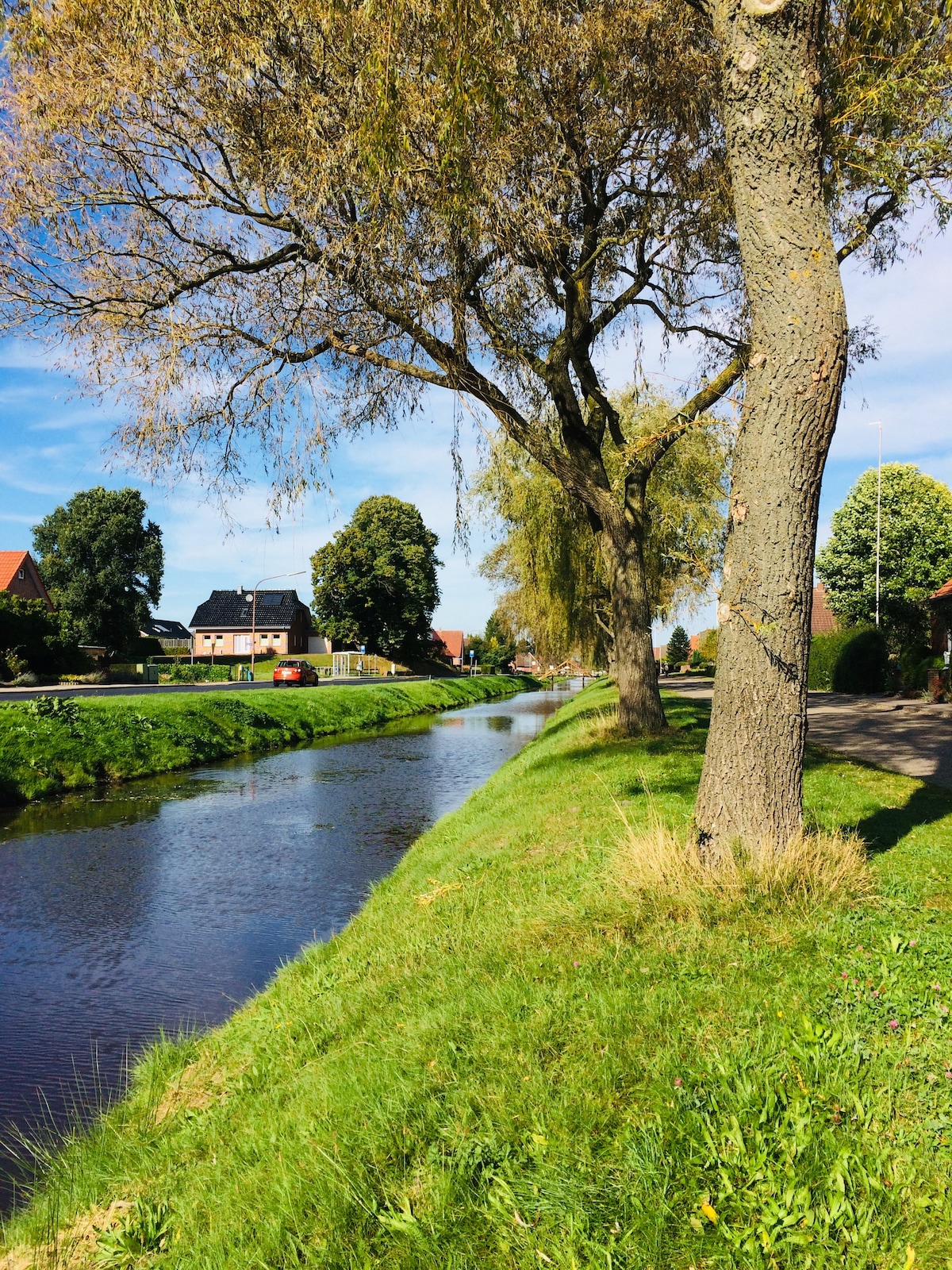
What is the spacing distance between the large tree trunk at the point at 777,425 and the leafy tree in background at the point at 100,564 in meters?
57.3

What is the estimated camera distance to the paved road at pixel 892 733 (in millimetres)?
11703

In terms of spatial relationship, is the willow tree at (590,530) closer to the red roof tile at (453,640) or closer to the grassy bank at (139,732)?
the grassy bank at (139,732)

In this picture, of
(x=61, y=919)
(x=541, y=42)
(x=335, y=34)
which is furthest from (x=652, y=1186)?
(x=541, y=42)

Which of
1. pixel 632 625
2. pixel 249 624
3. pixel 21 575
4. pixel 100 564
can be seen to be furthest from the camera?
pixel 249 624

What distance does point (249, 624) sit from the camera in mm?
81250

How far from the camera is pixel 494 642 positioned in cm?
9819

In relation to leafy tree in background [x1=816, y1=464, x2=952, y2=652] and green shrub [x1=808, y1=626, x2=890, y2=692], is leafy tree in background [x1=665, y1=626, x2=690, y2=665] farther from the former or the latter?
green shrub [x1=808, y1=626, x2=890, y2=692]

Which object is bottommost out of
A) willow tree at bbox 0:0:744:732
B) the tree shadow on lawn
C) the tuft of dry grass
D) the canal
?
the canal

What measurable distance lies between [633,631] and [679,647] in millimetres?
87987

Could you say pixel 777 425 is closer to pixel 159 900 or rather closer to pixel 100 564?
pixel 159 900

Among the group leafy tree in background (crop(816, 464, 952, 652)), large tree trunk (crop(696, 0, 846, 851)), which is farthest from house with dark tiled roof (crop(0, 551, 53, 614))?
large tree trunk (crop(696, 0, 846, 851))

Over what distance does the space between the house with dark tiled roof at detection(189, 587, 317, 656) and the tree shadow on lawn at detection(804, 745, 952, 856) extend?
246 ft

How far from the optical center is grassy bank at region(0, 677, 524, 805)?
50.8ft

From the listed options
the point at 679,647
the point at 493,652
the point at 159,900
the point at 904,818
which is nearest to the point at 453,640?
the point at 493,652
